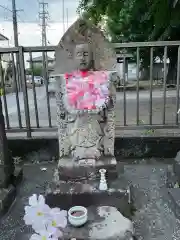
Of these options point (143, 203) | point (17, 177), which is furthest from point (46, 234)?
point (17, 177)

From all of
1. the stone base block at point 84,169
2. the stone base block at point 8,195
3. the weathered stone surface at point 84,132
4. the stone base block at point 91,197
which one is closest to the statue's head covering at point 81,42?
the weathered stone surface at point 84,132

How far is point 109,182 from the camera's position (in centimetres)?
239

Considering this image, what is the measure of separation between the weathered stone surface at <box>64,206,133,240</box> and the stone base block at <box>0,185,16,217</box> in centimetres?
71

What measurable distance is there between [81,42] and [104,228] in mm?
1582

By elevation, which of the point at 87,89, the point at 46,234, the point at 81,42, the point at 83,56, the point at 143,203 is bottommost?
the point at 143,203

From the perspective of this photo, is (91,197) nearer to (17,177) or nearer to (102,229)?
(102,229)

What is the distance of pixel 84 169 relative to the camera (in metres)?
2.40

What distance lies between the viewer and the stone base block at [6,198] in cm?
226

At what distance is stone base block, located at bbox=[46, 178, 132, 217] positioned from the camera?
2215mm

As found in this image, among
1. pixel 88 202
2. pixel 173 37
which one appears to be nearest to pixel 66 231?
pixel 88 202

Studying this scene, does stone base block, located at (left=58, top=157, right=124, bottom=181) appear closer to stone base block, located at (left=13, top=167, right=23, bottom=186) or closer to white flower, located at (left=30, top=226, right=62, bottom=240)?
stone base block, located at (left=13, top=167, right=23, bottom=186)

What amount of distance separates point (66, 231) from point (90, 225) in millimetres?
191

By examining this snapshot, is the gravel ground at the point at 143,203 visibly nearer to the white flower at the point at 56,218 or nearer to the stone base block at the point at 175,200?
the stone base block at the point at 175,200

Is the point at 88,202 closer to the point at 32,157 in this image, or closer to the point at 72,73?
the point at 72,73
